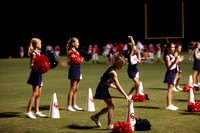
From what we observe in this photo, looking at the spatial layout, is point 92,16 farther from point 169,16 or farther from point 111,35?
point 169,16

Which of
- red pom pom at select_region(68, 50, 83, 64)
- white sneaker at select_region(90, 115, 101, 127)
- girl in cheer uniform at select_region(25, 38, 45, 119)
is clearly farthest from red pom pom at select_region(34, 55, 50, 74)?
white sneaker at select_region(90, 115, 101, 127)

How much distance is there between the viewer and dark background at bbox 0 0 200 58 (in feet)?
156

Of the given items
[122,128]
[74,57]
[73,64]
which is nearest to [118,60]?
[122,128]

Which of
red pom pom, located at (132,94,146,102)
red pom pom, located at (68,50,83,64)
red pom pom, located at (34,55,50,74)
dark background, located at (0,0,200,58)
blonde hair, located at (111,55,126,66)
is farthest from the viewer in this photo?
dark background, located at (0,0,200,58)

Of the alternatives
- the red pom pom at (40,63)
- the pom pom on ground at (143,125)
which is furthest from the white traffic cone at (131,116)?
the red pom pom at (40,63)

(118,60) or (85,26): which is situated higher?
(85,26)

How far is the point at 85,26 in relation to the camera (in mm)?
50875

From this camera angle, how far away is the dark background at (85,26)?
156ft

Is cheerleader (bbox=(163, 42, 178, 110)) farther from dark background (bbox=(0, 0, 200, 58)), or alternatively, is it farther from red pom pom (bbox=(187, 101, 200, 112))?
dark background (bbox=(0, 0, 200, 58))

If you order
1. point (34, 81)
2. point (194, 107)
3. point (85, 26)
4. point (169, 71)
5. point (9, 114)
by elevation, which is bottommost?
point (9, 114)

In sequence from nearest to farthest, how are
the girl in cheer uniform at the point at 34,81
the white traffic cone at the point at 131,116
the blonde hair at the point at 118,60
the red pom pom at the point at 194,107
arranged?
the blonde hair at the point at 118,60
the white traffic cone at the point at 131,116
the girl in cheer uniform at the point at 34,81
the red pom pom at the point at 194,107

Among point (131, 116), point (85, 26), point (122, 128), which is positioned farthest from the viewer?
point (85, 26)

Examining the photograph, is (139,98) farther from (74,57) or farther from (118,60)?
(118,60)

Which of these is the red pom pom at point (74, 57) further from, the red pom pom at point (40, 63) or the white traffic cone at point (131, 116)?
the white traffic cone at point (131, 116)
